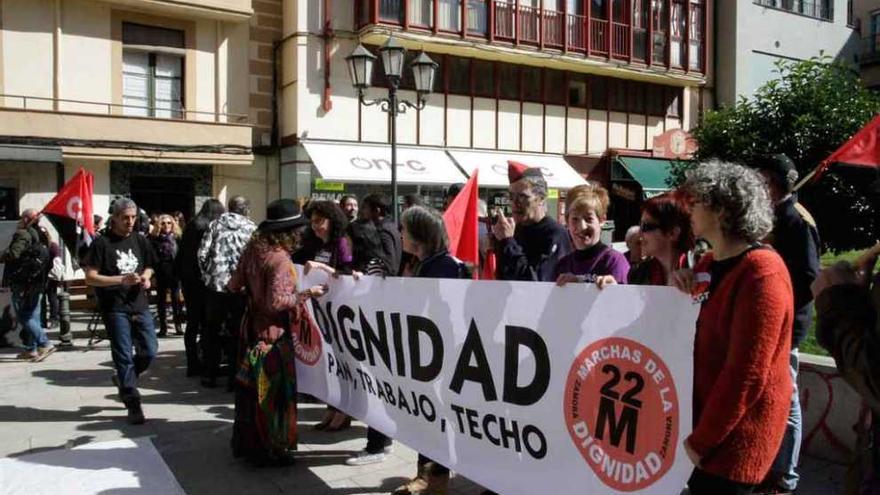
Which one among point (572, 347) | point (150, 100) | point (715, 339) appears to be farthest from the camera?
point (150, 100)

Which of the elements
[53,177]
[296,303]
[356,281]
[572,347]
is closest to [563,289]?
[572,347]

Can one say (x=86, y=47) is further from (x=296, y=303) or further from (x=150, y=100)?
(x=296, y=303)

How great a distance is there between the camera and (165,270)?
985cm

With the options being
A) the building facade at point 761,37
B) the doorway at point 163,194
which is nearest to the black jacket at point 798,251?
the doorway at point 163,194

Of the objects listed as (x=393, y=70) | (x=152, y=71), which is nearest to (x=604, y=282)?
(x=393, y=70)

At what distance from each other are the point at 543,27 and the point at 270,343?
16.9 metres

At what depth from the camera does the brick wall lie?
678 inches

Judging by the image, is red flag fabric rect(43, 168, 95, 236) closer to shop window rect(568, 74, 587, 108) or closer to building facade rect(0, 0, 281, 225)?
building facade rect(0, 0, 281, 225)

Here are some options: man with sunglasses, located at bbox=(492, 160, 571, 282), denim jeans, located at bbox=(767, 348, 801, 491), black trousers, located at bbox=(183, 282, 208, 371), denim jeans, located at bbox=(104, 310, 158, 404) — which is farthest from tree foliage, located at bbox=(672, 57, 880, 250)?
denim jeans, located at bbox=(104, 310, 158, 404)

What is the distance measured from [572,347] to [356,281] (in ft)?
5.82

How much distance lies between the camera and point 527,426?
3039 millimetres

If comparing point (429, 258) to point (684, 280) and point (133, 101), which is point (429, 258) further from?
point (133, 101)

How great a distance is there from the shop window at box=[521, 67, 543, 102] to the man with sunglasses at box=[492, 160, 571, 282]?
53.6 ft

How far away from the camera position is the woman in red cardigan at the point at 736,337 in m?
2.16
